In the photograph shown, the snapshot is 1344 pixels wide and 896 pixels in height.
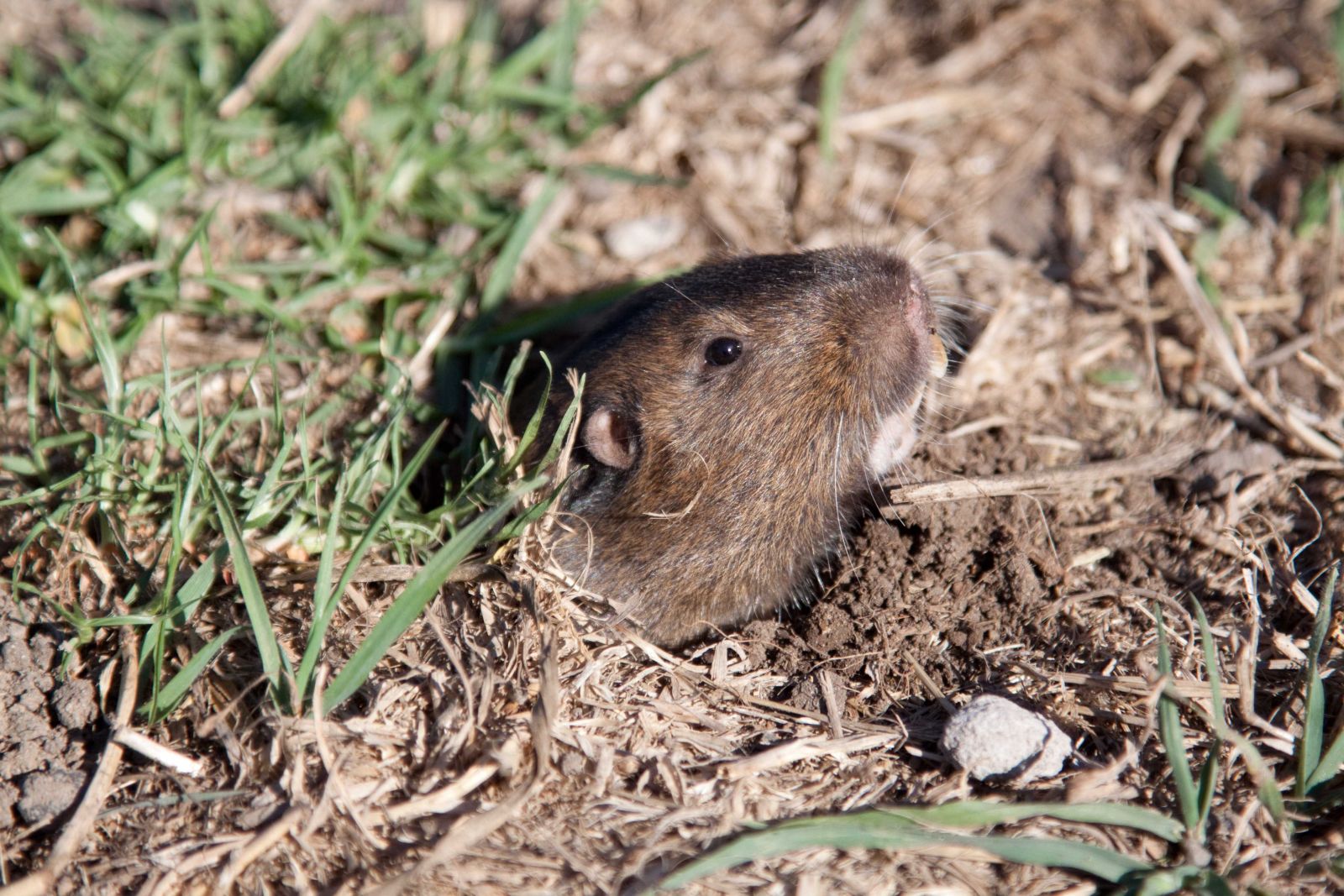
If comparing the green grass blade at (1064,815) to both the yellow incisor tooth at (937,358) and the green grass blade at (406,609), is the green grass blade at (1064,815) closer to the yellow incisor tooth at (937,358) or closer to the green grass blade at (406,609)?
the green grass blade at (406,609)

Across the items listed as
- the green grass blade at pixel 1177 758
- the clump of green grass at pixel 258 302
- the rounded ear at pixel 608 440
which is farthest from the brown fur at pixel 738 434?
the green grass blade at pixel 1177 758

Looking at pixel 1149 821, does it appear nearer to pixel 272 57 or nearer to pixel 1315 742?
pixel 1315 742

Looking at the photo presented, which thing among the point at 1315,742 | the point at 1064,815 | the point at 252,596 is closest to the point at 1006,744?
the point at 1064,815

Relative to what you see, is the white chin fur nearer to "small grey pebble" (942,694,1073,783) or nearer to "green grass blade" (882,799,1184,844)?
"small grey pebble" (942,694,1073,783)

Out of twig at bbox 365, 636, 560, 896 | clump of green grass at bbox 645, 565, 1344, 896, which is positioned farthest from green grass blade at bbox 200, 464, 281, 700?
clump of green grass at bbox 645, 565, 1344, 896

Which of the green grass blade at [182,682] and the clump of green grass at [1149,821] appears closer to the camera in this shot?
the clump of green grass at [1149,821]

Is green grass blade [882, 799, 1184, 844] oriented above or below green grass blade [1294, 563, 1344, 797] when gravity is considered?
below
